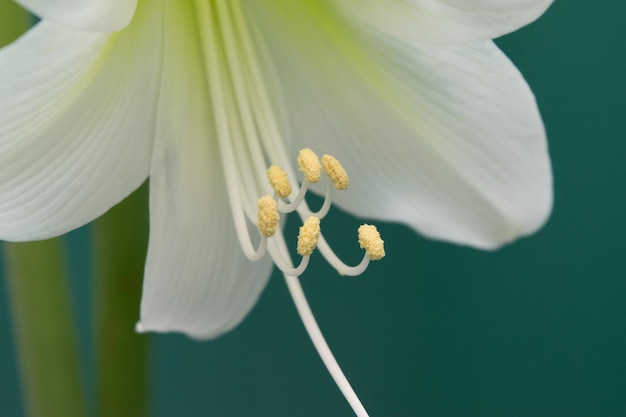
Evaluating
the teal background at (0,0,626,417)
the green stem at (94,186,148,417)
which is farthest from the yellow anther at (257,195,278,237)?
the teal background at (0,0,626,417)

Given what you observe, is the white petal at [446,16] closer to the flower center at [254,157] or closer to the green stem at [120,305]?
the flower center at [254,157]

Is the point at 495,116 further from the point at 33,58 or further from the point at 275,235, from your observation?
the point at 33,58

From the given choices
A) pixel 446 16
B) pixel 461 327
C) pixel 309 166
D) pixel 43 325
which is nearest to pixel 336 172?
pixel 309 166

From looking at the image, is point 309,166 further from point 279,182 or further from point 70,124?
point 70,124

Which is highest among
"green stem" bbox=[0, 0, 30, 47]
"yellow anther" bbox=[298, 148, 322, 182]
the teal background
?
"green stem" bbox=[0, 0, 30, 47]

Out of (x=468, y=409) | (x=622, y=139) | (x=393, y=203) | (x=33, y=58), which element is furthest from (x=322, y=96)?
(x=468, y=409)

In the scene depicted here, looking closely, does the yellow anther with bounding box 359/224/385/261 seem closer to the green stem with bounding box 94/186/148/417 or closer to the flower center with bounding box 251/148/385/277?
the flower center with bounding box 251/148/385/277
